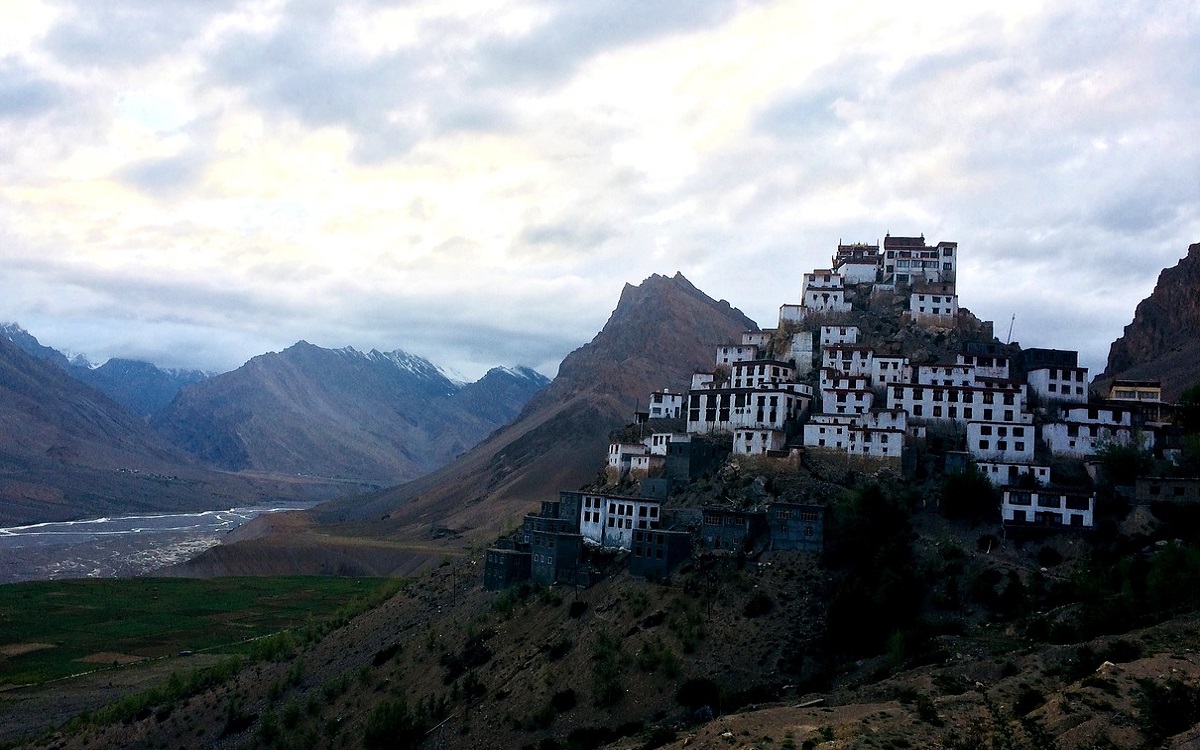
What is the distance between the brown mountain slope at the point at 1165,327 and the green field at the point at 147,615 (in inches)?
3342

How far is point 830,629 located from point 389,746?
18.9 metres

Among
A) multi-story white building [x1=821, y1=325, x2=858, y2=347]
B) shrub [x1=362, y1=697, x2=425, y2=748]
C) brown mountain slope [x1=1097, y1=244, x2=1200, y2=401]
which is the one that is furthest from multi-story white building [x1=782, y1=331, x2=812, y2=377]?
brown mountain slope [x1=1097, y1=244, x2=1200, y2=401]

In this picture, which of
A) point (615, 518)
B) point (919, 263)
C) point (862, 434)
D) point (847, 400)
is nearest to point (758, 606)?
point (615, 518)

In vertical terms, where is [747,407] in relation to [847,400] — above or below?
below

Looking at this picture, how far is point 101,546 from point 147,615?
2562 inches

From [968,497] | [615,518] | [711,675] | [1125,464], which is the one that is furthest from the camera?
[615,518]

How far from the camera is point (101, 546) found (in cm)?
15538

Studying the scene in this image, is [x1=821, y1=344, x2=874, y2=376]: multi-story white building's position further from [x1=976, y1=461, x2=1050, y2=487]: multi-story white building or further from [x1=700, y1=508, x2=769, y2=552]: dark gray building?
[x1=700, y1=508, x2=769, y2=552]: dark gray building

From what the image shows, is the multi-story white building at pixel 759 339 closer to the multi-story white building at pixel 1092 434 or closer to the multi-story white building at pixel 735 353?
the multi-story white building at pixel 735 353

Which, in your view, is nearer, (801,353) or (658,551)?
(658,551)

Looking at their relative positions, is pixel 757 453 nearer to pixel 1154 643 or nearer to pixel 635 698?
pixel 635 698

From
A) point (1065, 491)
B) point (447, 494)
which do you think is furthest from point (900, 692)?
point (447, 494)

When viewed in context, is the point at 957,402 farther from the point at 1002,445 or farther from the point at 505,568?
the point at 505,568

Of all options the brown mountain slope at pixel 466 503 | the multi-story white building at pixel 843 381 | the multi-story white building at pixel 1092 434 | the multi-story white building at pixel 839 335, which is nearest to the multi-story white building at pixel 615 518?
the multi-story white building at pixel 843 381
